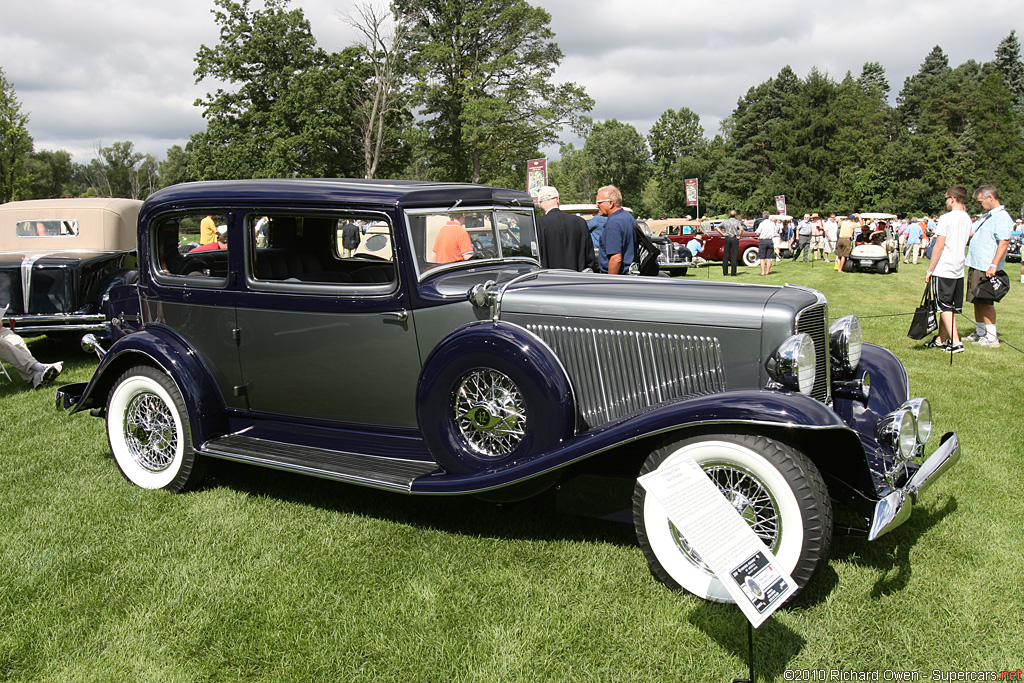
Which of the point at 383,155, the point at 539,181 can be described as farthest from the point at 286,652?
the point at 383,155

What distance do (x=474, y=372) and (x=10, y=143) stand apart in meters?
25.2

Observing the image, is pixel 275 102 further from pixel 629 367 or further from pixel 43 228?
pixel 629 367

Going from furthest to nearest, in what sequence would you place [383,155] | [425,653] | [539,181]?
[383,155] < [539,181] < [425,653]

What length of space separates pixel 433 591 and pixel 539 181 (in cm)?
1276

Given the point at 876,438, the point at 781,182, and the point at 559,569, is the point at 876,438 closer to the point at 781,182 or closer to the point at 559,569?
the point at 559,569

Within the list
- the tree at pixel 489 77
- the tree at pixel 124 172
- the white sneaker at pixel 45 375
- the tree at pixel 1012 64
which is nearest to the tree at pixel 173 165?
the tree at pixel 124 172

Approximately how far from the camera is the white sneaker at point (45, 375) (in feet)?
24.1

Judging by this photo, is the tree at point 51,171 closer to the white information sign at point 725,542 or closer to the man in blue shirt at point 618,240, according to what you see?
the man in blue shirt at point 618,240

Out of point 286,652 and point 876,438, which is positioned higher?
point 876,438

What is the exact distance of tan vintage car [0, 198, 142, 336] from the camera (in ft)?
28.1

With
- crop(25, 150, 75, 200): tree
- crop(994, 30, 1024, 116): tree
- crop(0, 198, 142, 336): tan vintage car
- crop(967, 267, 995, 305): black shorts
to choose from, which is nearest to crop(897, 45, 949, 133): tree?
crop(994, 30, 1024, 116): tree

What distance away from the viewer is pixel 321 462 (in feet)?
13.0

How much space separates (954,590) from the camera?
10.4ft

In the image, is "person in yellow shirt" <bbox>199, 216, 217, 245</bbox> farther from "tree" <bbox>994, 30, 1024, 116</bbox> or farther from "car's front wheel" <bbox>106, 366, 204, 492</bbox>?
"tree" <bbox>994, 30, 1024, 116</bbox>
